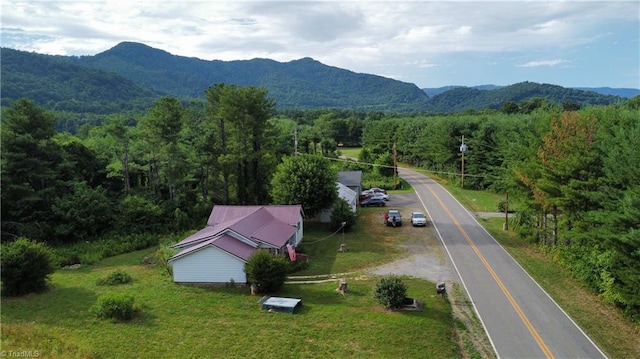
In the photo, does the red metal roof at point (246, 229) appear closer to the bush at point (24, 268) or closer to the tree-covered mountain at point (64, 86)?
the bush at point (24, 268)

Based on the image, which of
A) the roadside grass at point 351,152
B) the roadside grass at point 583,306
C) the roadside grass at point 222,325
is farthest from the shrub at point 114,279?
the roadside grass at point 351,152

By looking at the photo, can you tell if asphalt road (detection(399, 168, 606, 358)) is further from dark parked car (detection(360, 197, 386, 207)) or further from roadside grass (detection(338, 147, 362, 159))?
roadside grass (detection(338, 147, 362, 159))

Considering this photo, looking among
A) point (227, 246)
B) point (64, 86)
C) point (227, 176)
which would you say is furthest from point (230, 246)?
point (64, 86)

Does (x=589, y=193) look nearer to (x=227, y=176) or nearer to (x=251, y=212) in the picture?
(x=251, y=212)

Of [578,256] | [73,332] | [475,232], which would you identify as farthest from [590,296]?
[73,332]

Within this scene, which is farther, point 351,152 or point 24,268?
point 351,152

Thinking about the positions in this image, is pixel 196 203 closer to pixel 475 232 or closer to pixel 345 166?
pixel 475 232
